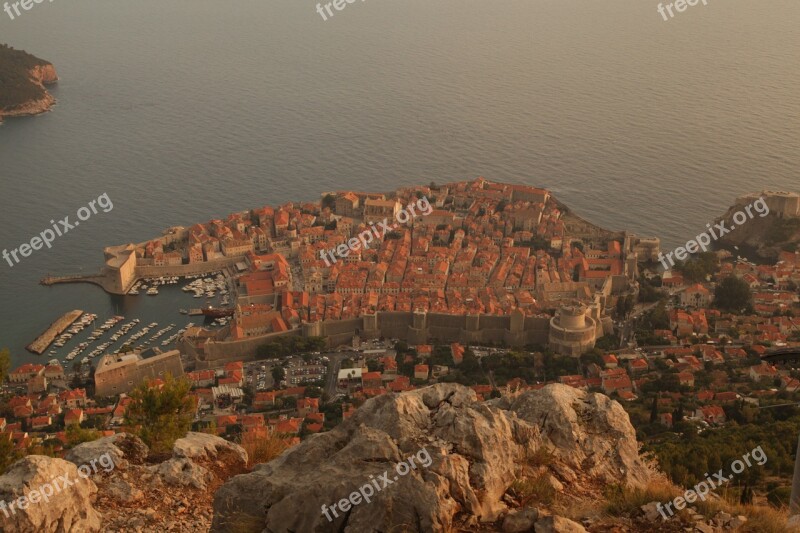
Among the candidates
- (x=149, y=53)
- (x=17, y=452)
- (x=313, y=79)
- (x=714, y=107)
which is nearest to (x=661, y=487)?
(x=17, y=452)

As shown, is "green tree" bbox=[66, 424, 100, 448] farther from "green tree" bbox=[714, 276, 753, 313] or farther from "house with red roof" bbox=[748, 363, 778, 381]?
"green tree" bbox=[714, 276, 753, 313]

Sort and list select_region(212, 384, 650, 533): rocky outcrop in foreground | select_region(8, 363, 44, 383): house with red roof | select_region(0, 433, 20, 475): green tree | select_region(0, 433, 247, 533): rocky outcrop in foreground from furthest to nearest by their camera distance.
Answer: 1. select_region(8, 363, 44, 383): house with red roof
2. select_region(0, 433, 20, 475): green tree
3. select_region(0, 433, 247, 533): rocky outcrop in foreground
4. select_region(212, 384, 650, 533): rocky outcrop in foreground

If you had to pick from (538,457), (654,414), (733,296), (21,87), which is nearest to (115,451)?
(538,457)

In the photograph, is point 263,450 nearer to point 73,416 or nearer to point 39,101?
point 73,416

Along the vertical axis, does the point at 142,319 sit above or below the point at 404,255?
below

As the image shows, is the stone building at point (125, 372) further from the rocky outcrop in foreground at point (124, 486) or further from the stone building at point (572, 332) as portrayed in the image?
the rocky outcrop in foreground at point (124, 486)

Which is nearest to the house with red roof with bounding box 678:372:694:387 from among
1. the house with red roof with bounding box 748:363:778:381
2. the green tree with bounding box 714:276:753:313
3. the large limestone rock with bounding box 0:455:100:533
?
the house with red roof with bounding box 748:363:778:381
